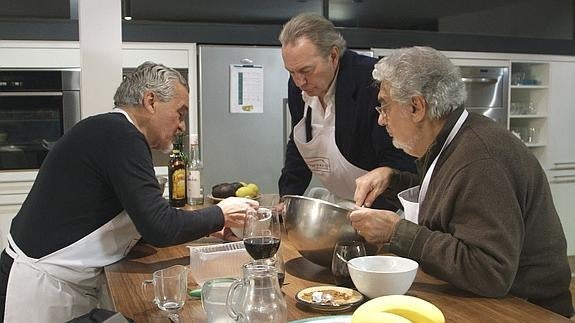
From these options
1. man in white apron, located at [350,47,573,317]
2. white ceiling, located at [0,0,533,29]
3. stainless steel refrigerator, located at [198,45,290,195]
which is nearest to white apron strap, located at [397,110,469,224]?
man in white apron, located at [350,47,573,317]

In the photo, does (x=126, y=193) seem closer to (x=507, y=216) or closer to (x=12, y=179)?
(x=507, y=216)

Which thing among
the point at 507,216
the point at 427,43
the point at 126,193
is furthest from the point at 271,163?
the point at 507,216

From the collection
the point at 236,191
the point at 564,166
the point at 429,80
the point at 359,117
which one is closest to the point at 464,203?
the point at 429,80

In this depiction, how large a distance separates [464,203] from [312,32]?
1.00 meters

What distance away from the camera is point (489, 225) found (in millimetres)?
1366

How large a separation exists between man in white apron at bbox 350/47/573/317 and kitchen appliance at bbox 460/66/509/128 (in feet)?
10.4

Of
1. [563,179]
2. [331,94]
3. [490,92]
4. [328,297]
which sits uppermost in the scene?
[490,92]

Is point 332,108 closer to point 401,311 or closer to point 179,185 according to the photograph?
point 179,185

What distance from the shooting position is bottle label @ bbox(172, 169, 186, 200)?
243 cm

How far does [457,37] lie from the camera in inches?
178

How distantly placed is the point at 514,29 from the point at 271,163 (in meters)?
3.03

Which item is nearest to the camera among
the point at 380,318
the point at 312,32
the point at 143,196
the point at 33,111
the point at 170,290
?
the point at 380,318

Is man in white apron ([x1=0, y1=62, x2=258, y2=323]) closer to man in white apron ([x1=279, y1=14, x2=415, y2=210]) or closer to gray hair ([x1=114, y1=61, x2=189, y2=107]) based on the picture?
gray hair ([x1=114, y1=61, x2=189, y2=107])

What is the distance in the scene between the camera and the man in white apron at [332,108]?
2.19 m
